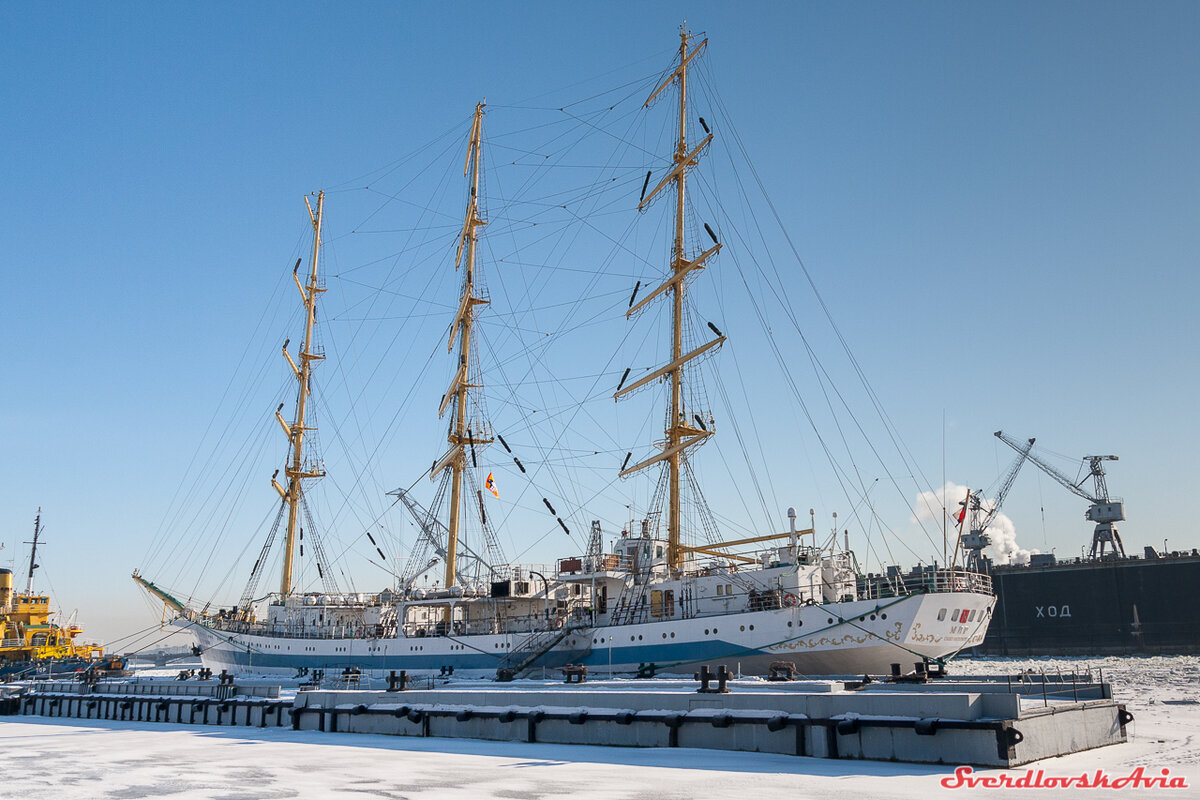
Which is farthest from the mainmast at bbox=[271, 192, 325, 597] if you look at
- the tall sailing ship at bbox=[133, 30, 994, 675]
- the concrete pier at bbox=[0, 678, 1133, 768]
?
the concrete pier at bbox=[0, 678, 1133, 768]

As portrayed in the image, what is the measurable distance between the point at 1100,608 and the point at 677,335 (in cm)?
3845

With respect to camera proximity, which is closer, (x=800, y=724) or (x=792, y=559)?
(x=800, y=724)

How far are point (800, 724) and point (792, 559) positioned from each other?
19.2 meters

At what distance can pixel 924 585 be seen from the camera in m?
30.6

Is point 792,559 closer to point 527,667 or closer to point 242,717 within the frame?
point 527,667

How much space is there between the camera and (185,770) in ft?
51.7

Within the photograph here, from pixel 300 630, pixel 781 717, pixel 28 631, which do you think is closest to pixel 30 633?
pixel 28 631

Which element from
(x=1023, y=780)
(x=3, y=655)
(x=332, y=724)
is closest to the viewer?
(x=1023, y=780)

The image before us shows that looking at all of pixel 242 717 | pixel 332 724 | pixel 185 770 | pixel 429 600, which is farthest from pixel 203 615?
pixel 185 770

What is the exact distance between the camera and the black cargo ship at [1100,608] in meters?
58.5

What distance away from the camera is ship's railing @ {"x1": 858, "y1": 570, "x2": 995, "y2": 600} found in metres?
30.5

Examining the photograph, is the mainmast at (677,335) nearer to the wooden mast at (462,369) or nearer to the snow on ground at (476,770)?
the wooden mast at (462,369)

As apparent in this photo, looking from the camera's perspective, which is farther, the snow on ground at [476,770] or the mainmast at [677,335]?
the mainmast at [677,335]

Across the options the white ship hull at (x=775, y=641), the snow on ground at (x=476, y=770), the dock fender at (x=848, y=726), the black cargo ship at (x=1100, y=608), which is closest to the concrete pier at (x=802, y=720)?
the dock fender at (x=848, y=726)
